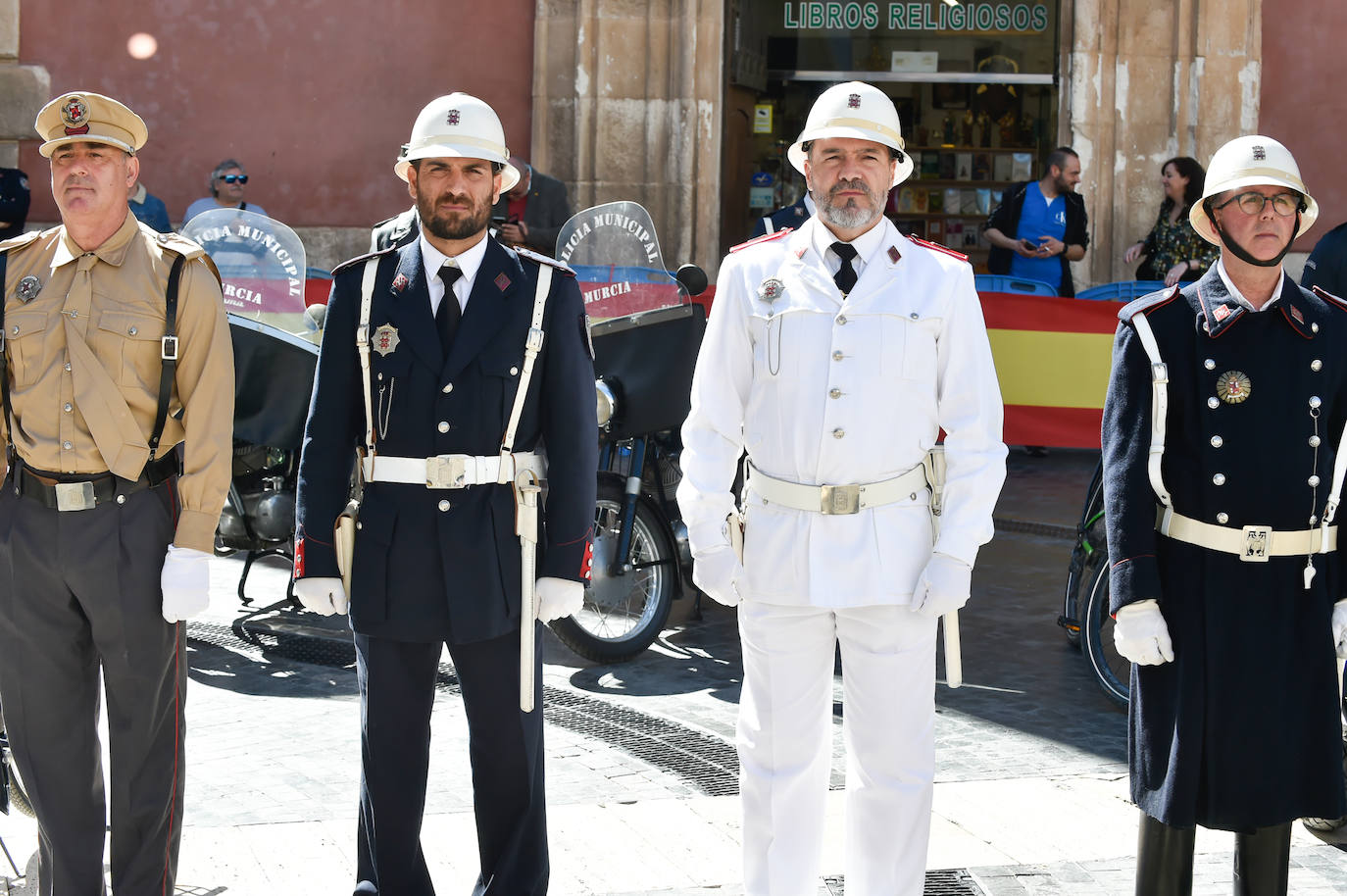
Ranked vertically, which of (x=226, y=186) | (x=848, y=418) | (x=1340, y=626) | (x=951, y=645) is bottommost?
(x=951, y=645)

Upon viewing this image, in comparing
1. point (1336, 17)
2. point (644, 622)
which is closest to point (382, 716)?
point (644, 622)

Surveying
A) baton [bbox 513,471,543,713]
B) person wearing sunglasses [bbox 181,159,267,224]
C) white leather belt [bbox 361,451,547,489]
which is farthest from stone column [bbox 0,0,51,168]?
baton [bbox 513,471,543,713]

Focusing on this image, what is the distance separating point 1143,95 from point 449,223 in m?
8.72

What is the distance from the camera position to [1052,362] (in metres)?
8.19

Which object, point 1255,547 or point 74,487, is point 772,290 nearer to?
point 1255,547

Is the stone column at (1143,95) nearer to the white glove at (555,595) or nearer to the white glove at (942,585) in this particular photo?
the white glove at (942,585)

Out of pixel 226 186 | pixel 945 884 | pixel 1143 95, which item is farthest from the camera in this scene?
pixel 1143 95

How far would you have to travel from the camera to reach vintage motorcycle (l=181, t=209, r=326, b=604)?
6.93 metres

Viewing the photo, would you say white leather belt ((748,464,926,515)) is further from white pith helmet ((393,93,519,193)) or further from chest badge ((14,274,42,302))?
chest badge ((14,274,42,302))

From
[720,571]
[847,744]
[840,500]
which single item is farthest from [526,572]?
[847,744]

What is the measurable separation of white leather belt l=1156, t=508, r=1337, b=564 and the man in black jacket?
7023mm

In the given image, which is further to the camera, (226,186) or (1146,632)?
(226,186)

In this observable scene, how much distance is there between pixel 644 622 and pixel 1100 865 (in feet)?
8.73

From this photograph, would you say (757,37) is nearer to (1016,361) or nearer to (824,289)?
(1016,361)
